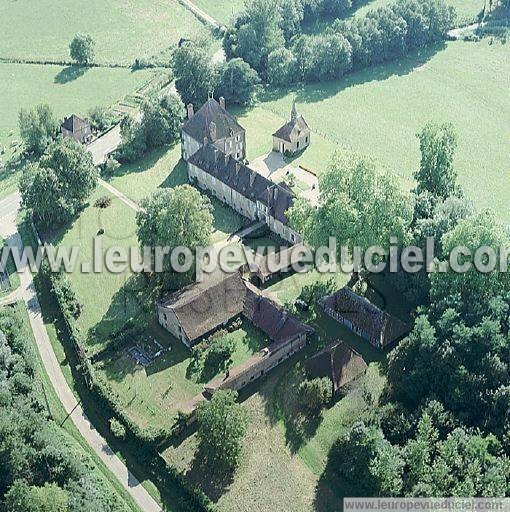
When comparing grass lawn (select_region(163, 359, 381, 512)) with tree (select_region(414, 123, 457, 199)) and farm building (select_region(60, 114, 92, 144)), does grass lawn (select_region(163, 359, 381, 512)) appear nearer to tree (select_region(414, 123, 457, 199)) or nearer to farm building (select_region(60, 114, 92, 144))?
tree (select_region(414, 123, 457, 199))

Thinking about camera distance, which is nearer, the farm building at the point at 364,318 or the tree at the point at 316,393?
the tree at the point at 316,393

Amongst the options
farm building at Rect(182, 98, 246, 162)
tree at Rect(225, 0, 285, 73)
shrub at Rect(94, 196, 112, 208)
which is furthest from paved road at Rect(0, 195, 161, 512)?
tree at Rect(225, 0, 285, 73)

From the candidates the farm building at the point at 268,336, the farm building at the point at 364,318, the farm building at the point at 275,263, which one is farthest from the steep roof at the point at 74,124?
the farm building at the point at 364,318

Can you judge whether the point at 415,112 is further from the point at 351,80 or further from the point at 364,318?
the point at 364,318

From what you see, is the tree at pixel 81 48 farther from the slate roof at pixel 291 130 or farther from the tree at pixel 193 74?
the slate roof at pixel 291 130

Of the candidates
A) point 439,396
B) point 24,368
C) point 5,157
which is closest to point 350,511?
point 439,396

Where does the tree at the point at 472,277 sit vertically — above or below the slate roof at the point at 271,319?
above
